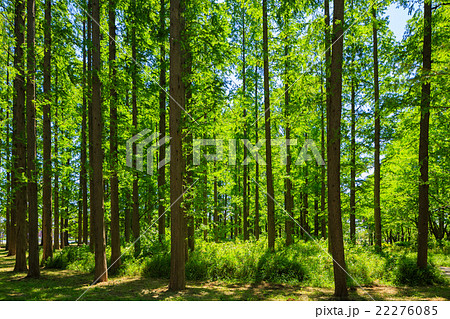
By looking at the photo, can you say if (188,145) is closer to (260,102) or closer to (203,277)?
(203,277)

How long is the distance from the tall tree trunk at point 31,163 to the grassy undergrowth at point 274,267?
2.61 metres

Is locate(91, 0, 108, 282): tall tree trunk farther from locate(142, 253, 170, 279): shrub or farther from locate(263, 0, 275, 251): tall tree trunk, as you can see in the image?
locate(263, 0, 275, 251): tall tree trunk

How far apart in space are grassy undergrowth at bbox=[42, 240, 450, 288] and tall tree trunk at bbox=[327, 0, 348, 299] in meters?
2.41

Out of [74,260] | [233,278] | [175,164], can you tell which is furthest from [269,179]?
[74,260]

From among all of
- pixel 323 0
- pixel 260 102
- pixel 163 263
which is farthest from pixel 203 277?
pixel 323 0

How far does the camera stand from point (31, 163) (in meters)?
10.8

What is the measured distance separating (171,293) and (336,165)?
19.1 ft

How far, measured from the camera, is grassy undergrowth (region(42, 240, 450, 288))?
1025 centimetres

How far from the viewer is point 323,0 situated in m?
13.9

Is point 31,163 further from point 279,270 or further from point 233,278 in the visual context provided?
point 279,270

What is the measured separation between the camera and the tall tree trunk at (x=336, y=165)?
7.52 metres

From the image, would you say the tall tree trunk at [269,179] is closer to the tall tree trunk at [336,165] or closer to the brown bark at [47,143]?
the tall tree trunk at [336,165]

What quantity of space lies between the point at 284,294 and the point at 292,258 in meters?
2.96

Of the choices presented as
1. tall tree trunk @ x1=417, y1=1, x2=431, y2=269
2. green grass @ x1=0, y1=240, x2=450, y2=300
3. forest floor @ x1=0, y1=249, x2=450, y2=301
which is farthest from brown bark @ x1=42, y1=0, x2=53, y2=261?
tall tree trunk @ x1=417, y1=1, x2=431, y2=269
